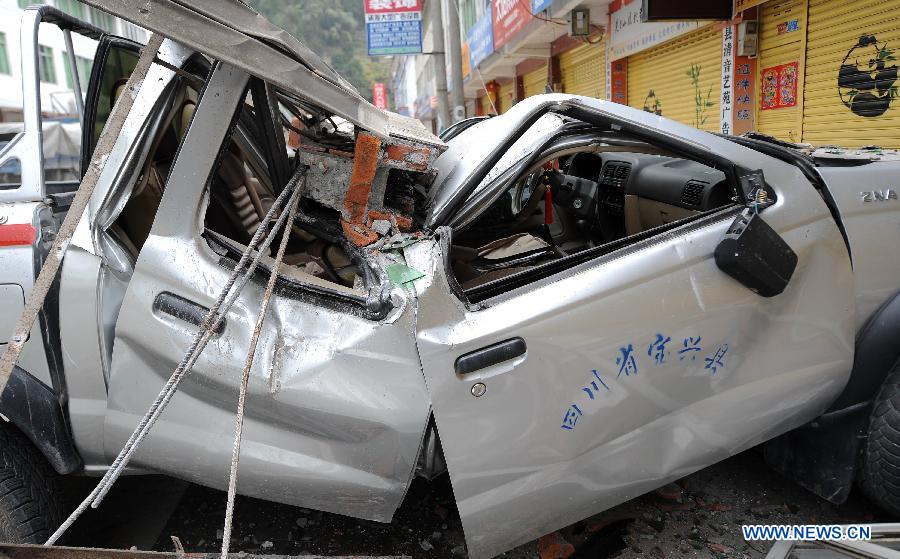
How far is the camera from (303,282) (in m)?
1.96

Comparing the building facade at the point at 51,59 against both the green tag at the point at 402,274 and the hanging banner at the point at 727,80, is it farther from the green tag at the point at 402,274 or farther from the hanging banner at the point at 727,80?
the hanging banner at the point at 727,80

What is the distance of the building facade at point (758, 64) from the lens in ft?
19.0

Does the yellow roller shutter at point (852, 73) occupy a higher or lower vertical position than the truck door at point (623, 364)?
higher

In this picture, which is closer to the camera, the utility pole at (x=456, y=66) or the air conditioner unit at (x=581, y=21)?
the air conditioner unit at (x=581, y=21)

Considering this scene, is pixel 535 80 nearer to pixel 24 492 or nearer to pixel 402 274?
pixel 402 274

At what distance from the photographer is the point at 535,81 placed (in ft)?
55.5

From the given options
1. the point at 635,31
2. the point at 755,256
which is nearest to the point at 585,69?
the point at 635,31

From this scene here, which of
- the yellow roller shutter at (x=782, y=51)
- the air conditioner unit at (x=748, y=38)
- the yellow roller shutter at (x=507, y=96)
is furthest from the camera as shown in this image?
the yellow roller shutter at (x=507, y=96)

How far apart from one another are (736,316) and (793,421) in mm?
542

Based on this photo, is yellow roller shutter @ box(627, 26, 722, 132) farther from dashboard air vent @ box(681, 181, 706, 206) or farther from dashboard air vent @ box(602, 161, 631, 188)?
dashboard air vent @ box(681, 181, 706, 206)

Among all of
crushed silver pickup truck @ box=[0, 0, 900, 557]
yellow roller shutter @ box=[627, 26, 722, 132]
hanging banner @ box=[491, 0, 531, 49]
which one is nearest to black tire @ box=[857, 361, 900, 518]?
crushed silver pickup truck @ box=[0, 0, 900, 557]

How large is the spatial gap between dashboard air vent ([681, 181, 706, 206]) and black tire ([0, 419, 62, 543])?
267cm

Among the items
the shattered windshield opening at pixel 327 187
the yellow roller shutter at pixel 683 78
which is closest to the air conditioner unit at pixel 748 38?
the yellow roller shutter at pixel 683 78

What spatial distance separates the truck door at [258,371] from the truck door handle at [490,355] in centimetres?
13
